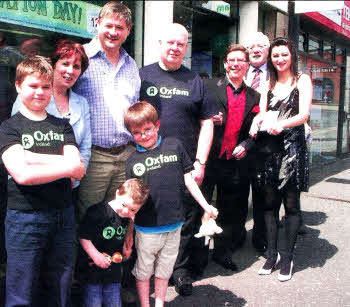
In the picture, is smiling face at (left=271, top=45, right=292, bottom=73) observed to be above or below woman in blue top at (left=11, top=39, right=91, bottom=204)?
above

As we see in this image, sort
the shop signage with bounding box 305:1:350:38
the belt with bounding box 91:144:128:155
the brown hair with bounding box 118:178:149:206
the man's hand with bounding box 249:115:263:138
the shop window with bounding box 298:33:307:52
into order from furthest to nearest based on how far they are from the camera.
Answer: the shop window with bounding box 298:33:307:52
the shop signage with bounding box 305:1:350:38
the man's hand with bounding box 249:115:263:138
the belt with bounding box 91:144:128:155
the brown hair with bounding box 118:178:149:206

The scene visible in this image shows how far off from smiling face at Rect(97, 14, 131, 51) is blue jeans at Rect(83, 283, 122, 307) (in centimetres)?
158

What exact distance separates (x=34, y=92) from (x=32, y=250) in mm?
830

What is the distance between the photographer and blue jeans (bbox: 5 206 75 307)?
226cm

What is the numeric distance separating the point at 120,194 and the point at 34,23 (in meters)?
1.86

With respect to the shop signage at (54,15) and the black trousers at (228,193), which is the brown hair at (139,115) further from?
the shop signage at (54,15)

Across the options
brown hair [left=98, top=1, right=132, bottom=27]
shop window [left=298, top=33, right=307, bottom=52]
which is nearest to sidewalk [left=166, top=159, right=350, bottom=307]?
brown hair [left=98, top=1, right=132, bottom=27]

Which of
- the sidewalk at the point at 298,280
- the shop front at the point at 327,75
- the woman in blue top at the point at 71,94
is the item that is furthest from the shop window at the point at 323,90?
the woman in blue top at the point at 71,94

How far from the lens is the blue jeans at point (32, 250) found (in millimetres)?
2264

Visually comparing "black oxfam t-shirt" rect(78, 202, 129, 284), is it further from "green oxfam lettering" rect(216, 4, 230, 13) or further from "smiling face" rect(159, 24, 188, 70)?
"green oxfam lettering" rect(216, 4, 230, 13)

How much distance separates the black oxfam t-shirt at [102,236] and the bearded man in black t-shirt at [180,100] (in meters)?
0.79

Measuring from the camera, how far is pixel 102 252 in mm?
2699

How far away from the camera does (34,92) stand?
2256 millimetres

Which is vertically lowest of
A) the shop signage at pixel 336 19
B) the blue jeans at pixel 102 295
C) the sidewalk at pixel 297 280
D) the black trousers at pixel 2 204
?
the sidewalk at pixel 297 280
